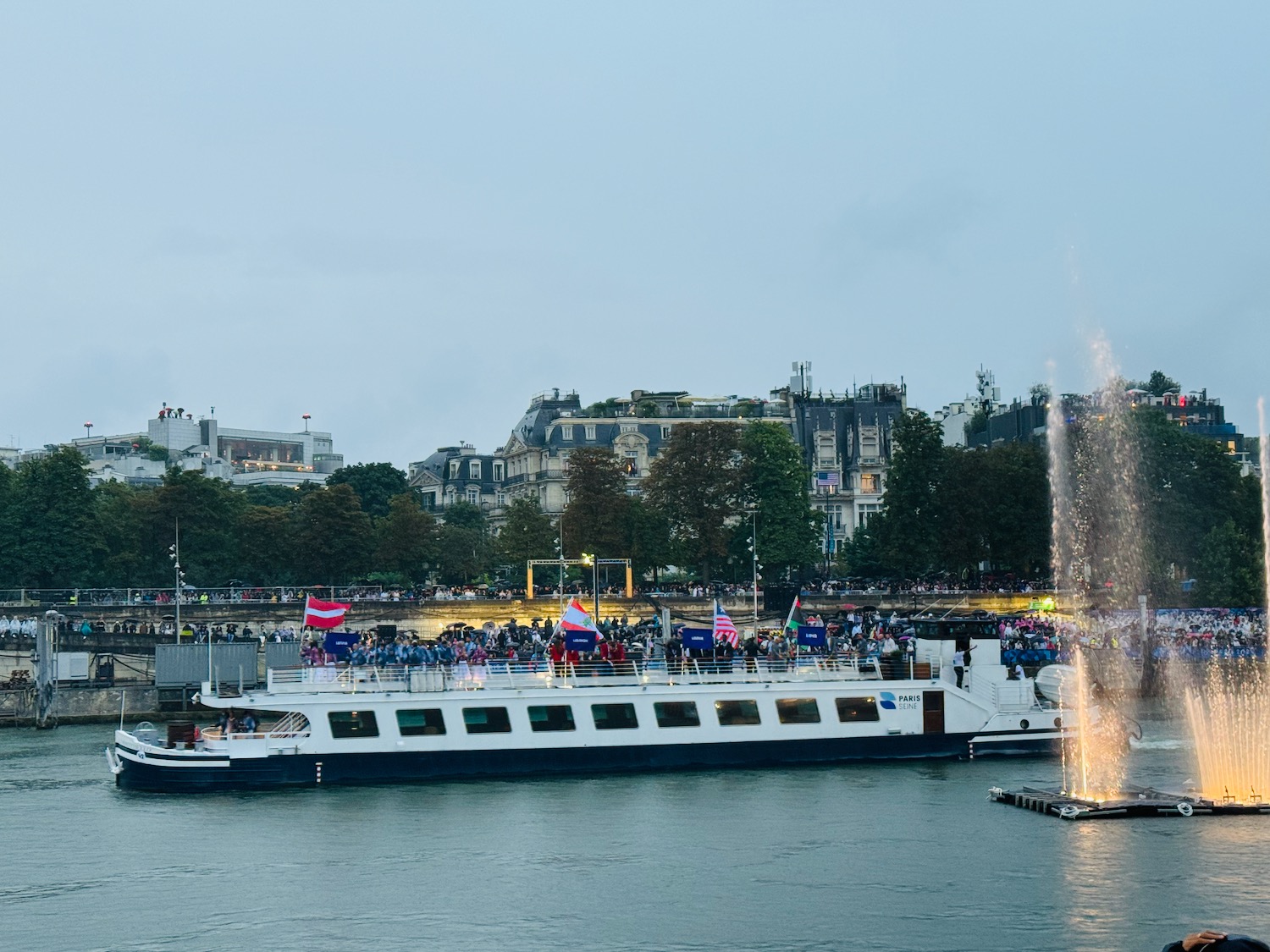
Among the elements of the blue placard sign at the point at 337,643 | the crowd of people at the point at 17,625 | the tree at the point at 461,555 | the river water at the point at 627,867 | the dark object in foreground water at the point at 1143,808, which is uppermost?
the tree at the point at 461,555

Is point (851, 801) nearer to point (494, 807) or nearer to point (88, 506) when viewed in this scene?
point (494, 807)

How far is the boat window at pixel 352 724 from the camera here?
162 ft

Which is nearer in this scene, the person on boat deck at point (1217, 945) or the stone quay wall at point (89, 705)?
the person on boat deck at point (1217, 945)

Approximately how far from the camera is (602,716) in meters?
50.9

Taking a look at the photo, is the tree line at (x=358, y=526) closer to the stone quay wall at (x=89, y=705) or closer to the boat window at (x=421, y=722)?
→ the stone quay wall at (x=89, y=705)

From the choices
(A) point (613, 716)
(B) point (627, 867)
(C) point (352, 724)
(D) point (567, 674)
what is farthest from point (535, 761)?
(B) point (627, 867)

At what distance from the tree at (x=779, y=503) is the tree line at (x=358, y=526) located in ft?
0.33

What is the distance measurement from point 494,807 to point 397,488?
11624 centimetres

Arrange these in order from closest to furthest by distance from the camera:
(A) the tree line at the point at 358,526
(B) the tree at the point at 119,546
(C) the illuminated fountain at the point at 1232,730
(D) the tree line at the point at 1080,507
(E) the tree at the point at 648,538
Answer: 1. (C) the illuminated fountain at the point at 1232,730
2. (D) the tree line at the point at 1080,507
3. (A) the tree line at the point at 358,526
4. (B) the tree at the point at 119,546
5. (E) the tree at the point at 648,538

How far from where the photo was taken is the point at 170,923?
3341 centimetres

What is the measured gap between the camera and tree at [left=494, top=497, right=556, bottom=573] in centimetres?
11825

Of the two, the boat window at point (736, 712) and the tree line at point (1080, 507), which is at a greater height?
the tree line at point (1080, 507)

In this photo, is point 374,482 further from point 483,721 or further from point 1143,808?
point 1143,808

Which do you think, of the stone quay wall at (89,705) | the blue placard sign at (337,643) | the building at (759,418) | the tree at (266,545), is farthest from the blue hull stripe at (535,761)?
the building at (759,418)
